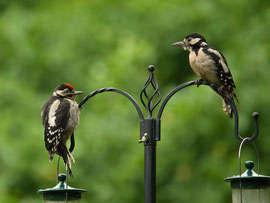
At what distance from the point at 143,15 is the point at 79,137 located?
12.7 ft

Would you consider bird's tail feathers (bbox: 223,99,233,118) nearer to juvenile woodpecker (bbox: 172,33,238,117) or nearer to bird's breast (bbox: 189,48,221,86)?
juvenile woodpecker (bbox: 172,33,238,117)

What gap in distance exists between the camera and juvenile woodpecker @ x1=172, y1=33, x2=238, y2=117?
662 centimetres

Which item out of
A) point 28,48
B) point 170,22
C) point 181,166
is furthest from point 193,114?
point 28,48

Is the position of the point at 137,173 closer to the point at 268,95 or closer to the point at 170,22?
the point at 268,95

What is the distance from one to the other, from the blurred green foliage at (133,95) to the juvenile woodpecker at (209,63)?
289 centimetres

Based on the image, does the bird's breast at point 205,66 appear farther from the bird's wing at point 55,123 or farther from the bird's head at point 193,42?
the bird's wing at point 55,123

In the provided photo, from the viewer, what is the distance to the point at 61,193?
16.0ft

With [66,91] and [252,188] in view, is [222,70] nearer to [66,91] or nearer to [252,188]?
[66,91]

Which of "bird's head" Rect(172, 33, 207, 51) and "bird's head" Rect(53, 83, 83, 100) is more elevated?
"bird's head" Rect(172, 33, 207, 51)

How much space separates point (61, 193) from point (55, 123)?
2.11 meters

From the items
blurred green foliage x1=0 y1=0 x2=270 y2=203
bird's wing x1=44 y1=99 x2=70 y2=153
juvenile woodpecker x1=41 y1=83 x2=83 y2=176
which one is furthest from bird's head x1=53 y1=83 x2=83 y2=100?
blurred green foliage x1=0 y1=0 x2=270 y2=203

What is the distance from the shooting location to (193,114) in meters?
9.91

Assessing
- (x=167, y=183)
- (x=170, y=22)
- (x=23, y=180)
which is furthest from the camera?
(x=170, y=22)

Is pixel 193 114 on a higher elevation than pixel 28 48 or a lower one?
lower
